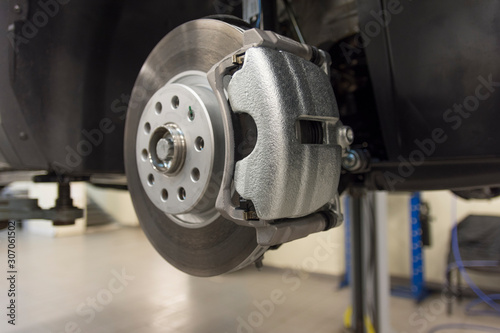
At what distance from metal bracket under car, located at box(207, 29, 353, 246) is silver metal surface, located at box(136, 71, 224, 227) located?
54mm

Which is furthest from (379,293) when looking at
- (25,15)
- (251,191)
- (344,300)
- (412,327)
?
(25,15)

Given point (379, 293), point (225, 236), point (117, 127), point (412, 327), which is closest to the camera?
point (225, 236)

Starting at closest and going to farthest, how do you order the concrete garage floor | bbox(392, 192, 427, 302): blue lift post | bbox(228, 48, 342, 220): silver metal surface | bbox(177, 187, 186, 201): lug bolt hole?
bbox(228, 48, 342, 220): silver metal surface < bbox(177, 187, 186, 201): lug bolt hole < the concrete garage floor < bbox(392, 192, 427, 302): blue lift post

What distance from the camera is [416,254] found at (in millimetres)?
2264

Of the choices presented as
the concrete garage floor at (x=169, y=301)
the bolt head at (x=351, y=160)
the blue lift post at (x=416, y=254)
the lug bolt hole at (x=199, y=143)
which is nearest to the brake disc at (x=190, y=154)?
the lug bolt hole at (x=199, y=143)

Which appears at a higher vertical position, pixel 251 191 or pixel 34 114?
pixel 34 114

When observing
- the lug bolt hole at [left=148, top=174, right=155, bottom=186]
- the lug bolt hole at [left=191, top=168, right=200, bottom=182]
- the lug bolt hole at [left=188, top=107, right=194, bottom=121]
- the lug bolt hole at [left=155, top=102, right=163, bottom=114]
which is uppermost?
the lug bolt hole at [left=155, top=102, right=163, bottom=114]

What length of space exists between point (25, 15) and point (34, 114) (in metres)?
0.19

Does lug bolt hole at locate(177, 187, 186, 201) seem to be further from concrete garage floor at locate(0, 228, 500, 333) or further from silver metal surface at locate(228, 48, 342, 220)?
concrete garage floor at locate(0, 228, 500, 333)

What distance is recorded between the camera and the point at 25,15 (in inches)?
26.8

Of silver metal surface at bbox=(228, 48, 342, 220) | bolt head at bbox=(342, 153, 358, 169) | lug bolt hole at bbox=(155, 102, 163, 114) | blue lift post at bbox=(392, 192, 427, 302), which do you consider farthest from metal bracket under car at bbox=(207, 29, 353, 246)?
blue lift post at bbox=(392, 192, 427, 302)

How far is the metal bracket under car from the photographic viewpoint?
1.13 feet

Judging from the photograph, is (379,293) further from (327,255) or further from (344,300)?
(327,255)

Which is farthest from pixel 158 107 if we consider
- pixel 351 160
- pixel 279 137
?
pixel 351 160
